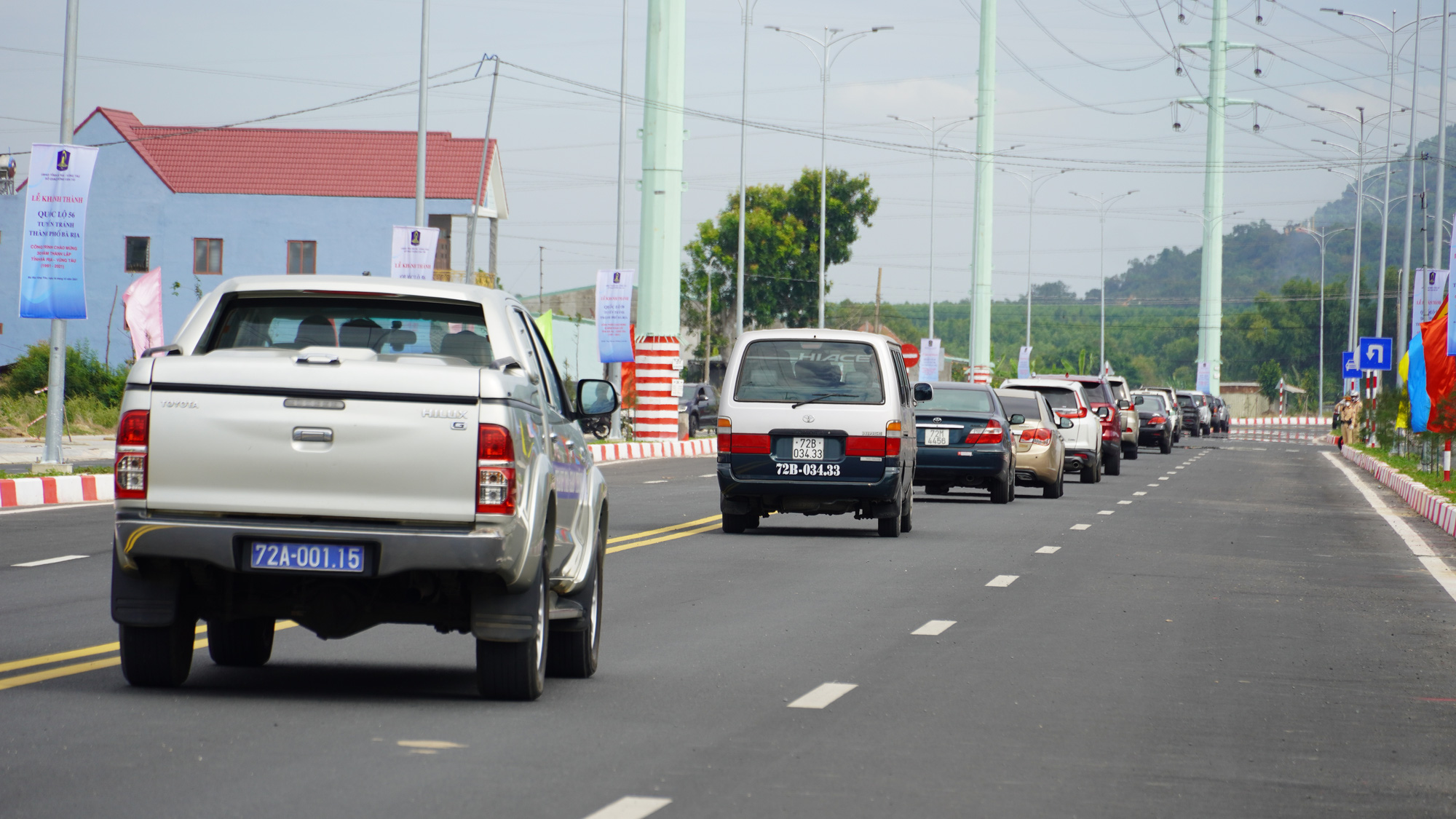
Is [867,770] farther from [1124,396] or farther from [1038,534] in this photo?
[1124,396]

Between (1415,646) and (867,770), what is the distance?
18.4 feet

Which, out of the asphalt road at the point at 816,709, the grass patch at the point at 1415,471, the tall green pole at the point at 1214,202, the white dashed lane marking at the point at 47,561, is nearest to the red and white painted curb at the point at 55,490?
the asphalt road at the point at 816,709

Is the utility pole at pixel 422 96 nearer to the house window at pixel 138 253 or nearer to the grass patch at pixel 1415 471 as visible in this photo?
the grass patch at pixel 1415 471

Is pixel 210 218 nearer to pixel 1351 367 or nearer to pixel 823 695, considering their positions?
pixel 1351 367

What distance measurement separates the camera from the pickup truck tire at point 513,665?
822 centimetres

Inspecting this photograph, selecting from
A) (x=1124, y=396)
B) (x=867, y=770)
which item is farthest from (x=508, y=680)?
(x=1124, y=396)

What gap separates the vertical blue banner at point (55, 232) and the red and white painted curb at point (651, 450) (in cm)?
1712

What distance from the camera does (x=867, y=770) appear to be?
6969 mm

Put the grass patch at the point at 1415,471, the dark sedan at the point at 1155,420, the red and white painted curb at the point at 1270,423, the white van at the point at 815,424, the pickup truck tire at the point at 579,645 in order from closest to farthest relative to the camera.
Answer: the pickup truck tire at the point at 579,645 < the white van at the point at 815,424 < the grass patch at the point at 1415,471 < the dark sedan at the point at 1155,420 < the red and white painted curb at the point at 1270,423

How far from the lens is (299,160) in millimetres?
69875

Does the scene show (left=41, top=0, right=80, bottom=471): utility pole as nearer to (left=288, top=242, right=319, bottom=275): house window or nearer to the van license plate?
the van license plate

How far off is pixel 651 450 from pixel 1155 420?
16321 mm

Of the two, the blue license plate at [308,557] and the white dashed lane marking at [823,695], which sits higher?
the blue license plate at [308,557]

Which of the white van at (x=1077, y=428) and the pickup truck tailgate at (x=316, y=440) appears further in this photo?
the white van at (x=1077, y=428)
